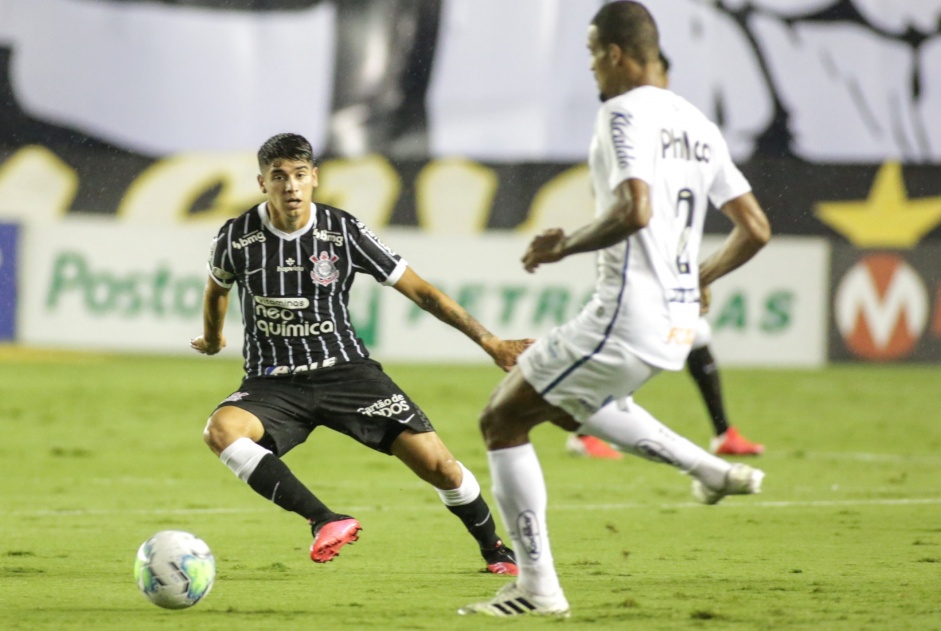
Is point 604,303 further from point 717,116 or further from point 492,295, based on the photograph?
point 717,116

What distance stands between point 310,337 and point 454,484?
0.89m

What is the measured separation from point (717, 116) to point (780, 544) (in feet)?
55.7

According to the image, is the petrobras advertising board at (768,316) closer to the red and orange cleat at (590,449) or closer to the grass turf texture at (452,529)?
the grass turf texture at (452,529)

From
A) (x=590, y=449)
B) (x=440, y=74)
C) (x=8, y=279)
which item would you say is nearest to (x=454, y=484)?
(x=590, y=449)

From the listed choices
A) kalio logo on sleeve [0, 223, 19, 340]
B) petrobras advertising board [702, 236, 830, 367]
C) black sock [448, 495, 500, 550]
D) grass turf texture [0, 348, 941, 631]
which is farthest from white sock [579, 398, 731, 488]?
kalio logo on sleeve [0, 223, 19, 340]

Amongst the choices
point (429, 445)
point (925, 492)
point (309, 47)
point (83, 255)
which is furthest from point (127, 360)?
point (429, 445)

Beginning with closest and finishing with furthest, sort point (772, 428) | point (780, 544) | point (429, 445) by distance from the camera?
point (429, 445) → point (780, 544) → point (772, 428)

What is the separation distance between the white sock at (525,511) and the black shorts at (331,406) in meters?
1.17

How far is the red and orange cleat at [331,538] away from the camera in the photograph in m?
5.66

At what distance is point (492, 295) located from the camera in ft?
59.4

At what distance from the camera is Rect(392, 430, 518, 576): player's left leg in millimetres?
6125

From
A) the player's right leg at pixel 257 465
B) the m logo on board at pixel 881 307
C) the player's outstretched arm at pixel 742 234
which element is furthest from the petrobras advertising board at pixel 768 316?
the player's outstretched arm at pixel 742 234

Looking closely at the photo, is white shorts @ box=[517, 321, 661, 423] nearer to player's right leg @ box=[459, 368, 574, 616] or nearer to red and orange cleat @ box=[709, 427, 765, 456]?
player's right leg @ box=[459, 368, 574, 616]

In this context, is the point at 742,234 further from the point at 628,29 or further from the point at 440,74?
the point at 440,74
